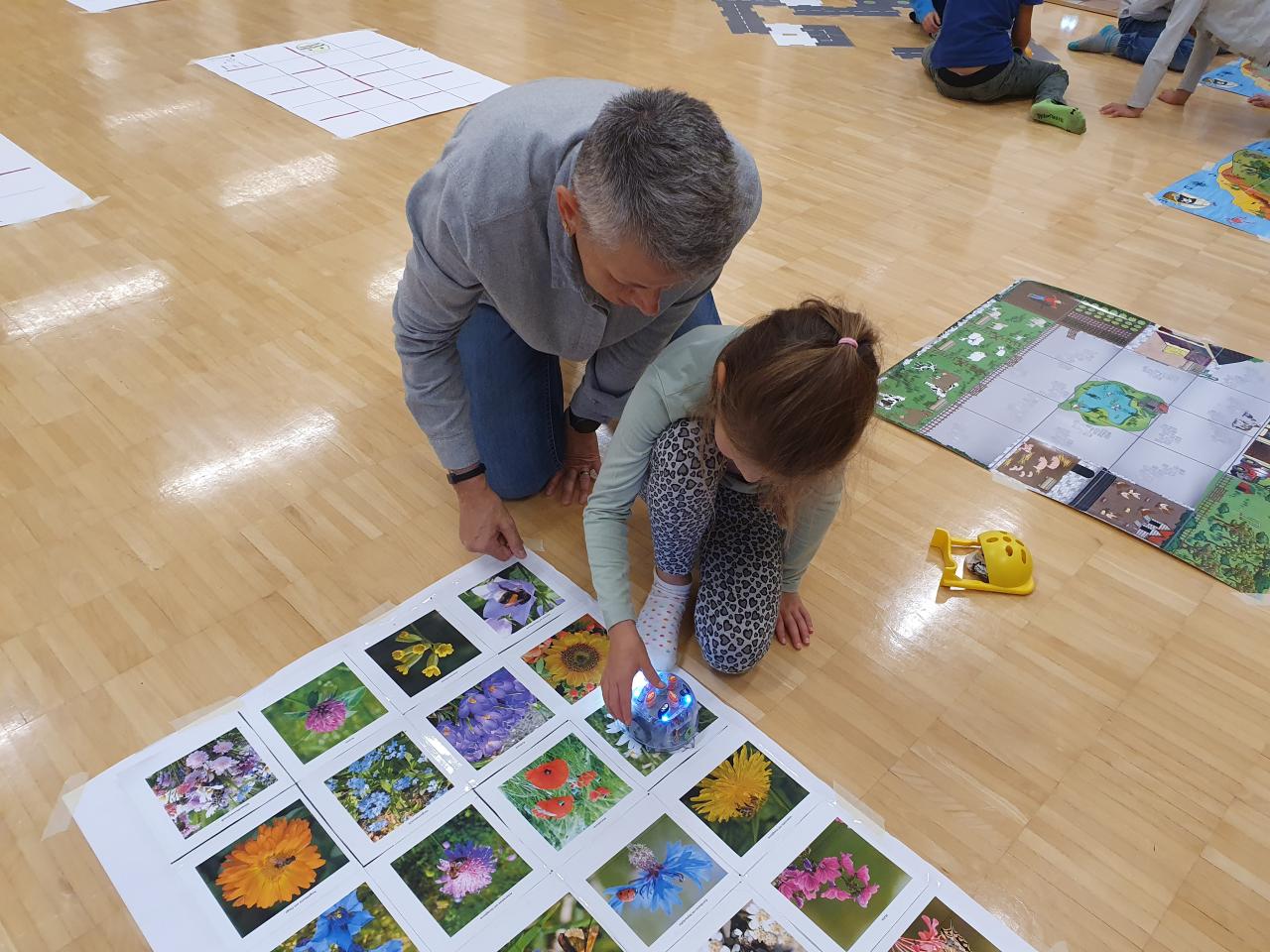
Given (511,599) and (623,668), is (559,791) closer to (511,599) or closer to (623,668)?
(623,668)

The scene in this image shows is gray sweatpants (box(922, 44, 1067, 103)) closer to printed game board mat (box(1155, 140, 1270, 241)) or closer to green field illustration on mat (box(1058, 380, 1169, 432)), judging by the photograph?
printed game board mat (box(1155, 140, 1270, 241))

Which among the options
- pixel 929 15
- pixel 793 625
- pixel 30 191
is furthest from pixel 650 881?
pixel 929 15

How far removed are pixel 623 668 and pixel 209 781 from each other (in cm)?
43

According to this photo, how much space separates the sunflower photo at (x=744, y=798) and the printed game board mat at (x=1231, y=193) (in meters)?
1.82

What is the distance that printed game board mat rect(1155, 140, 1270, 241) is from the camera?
210 cm

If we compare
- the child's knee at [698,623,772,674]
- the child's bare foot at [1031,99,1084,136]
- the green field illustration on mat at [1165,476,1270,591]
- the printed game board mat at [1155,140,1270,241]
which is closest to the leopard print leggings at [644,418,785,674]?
the child's knee at [698,623,772,674]

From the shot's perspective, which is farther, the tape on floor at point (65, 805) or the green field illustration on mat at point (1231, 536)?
the green field illustration on mat at point (1231, 536)

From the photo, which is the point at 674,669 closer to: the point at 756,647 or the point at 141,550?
the point at 756,647

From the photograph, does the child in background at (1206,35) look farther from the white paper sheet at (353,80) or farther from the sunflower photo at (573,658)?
the sunflower photo at (573,658)

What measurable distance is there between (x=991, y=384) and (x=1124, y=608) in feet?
1.57

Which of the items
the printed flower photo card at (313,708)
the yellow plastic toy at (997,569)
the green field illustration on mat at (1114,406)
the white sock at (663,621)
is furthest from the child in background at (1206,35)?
the printed flower photo card at (313,708)

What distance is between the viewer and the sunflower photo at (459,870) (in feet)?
2.78

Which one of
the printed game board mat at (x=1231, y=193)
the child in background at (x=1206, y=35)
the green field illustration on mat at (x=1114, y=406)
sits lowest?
the green field illustration on mat at (x=1114, y=406)

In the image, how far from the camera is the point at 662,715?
96cm
